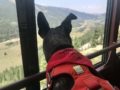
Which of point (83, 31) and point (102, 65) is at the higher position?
point (83, 31)

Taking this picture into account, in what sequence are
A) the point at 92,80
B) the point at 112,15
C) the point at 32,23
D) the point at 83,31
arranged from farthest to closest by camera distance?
1. the point at 112,15
2. the point at 83,31
3. the point at 32,23
4. the point at 92,80

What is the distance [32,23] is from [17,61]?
274mm

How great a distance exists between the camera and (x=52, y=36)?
1420mm

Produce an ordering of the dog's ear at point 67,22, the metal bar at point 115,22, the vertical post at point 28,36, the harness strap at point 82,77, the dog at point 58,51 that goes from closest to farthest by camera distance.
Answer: the harness strap at point 82,77, the dog at point 58,51, the vertical post at point 28,36, the dog's ear at point 67,22, the metal bar at point 115,22

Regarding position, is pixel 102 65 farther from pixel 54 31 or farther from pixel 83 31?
pixel 54 31

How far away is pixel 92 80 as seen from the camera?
3.81ft

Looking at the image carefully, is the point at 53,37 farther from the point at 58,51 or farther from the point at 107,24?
the point at 107,24

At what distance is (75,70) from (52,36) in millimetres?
301

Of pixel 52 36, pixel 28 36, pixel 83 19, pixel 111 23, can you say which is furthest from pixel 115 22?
pixel 28 36

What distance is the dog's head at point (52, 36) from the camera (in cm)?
137

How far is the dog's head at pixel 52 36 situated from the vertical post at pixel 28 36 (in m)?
0.05

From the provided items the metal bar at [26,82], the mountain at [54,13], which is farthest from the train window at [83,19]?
the metal bar at [26,82]

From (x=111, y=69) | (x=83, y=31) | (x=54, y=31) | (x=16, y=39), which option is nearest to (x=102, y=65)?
(x=111, y=69)

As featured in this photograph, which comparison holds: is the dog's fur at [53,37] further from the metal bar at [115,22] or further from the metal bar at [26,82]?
the metal bar at [115,22]
